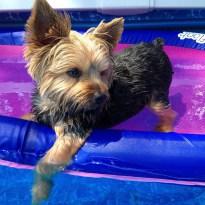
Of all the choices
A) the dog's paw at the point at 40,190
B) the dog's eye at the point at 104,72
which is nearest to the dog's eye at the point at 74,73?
the dog's eye at the point at 104,72

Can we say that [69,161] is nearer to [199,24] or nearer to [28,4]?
[28,4]

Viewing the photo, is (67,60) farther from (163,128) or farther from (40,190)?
(163,128)

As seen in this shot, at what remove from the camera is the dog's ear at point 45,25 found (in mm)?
3430

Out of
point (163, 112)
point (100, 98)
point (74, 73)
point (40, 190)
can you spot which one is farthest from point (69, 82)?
point (163, 112)

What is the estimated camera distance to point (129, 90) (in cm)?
461

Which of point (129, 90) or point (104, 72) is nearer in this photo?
point (104, 72)

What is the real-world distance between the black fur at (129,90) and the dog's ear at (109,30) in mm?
616

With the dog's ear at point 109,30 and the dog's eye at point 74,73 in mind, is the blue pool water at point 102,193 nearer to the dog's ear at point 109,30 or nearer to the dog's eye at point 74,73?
the dog's eye at point 74,73

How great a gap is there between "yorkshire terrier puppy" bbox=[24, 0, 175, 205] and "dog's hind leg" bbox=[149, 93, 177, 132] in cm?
38

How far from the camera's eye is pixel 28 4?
6621mm

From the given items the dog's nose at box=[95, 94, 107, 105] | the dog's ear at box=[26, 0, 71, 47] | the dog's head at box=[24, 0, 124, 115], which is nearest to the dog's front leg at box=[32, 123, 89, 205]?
the dog's head at box=[24, 0, 124, 115]

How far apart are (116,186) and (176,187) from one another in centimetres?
55

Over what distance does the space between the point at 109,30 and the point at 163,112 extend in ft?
4.72

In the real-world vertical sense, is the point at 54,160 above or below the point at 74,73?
below
